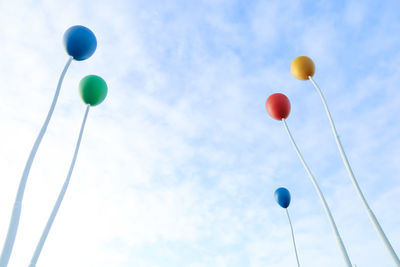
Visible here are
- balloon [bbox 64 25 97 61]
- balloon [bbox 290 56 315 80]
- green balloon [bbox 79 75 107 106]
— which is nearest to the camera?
balloon [bbox 64 25 97 61]

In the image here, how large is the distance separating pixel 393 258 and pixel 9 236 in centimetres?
596

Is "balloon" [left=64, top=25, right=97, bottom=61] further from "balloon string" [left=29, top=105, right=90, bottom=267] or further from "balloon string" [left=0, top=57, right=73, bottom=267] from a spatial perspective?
"balloon string" [left=29, top=105, right=90, bottom=267]

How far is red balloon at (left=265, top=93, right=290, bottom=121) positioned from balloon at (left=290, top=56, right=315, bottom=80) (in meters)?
0.72

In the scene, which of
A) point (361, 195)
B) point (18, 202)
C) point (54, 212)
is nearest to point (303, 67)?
point (361, 195)

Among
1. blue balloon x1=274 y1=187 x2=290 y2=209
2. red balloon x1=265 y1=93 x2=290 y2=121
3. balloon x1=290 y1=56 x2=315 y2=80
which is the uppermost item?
balloon x1=290 y1=56 x2=315 y2=80

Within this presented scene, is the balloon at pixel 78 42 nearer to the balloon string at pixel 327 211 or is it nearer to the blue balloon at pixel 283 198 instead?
the balloon string at pixel 327 211

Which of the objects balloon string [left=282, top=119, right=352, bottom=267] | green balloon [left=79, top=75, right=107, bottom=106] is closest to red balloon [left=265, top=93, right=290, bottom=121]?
balloon string [left=282, top=119, right=352, bottom=267]

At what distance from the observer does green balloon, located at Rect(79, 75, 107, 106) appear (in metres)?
6.82

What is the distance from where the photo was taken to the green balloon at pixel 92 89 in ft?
A: 22.4

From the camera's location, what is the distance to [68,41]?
6340 mm

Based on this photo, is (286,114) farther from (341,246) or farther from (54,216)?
(54,216)

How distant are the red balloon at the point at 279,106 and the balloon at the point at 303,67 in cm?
72

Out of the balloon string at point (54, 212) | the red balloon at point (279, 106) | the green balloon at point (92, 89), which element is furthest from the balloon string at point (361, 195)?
the balloon string at point (54, 212)

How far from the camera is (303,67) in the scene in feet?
25.3
